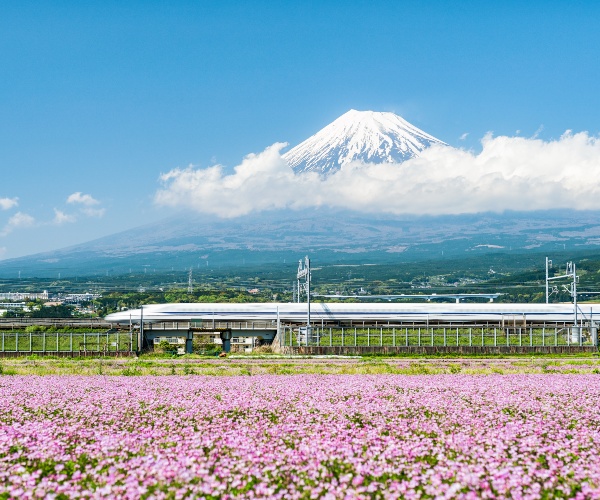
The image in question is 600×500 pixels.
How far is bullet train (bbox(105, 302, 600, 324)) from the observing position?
64.2 m

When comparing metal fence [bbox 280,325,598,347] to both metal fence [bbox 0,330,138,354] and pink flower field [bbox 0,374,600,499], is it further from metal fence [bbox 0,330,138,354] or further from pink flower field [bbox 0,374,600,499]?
pink flower field [bbox 0,374,600,499]

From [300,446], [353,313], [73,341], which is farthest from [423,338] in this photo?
[300,446]

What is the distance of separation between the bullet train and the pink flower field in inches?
1921

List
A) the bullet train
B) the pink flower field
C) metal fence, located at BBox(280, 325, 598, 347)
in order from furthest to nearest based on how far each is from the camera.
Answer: the bullet train → metal fence, located at BBox(280, 325, 598, 347) → the pink flower field

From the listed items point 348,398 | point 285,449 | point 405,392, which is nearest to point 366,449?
point 285,449

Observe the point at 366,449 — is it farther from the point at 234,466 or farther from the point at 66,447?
the point at 66,447

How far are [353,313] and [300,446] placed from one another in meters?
56.2

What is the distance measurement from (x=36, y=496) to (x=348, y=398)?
28.9 feet

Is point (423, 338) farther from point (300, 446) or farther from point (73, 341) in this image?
point (300, 446)

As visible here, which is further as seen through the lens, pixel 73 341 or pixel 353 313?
pixel 353 313

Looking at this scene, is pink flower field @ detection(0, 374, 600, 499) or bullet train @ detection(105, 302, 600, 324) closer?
pink flower field @ detection(0, 374, 600, 499)

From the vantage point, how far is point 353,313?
65.4 meters

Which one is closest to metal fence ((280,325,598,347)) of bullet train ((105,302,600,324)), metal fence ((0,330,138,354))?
bullet train ((105,302,600,324))

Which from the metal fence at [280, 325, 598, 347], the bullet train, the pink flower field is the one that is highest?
the pink flower field
